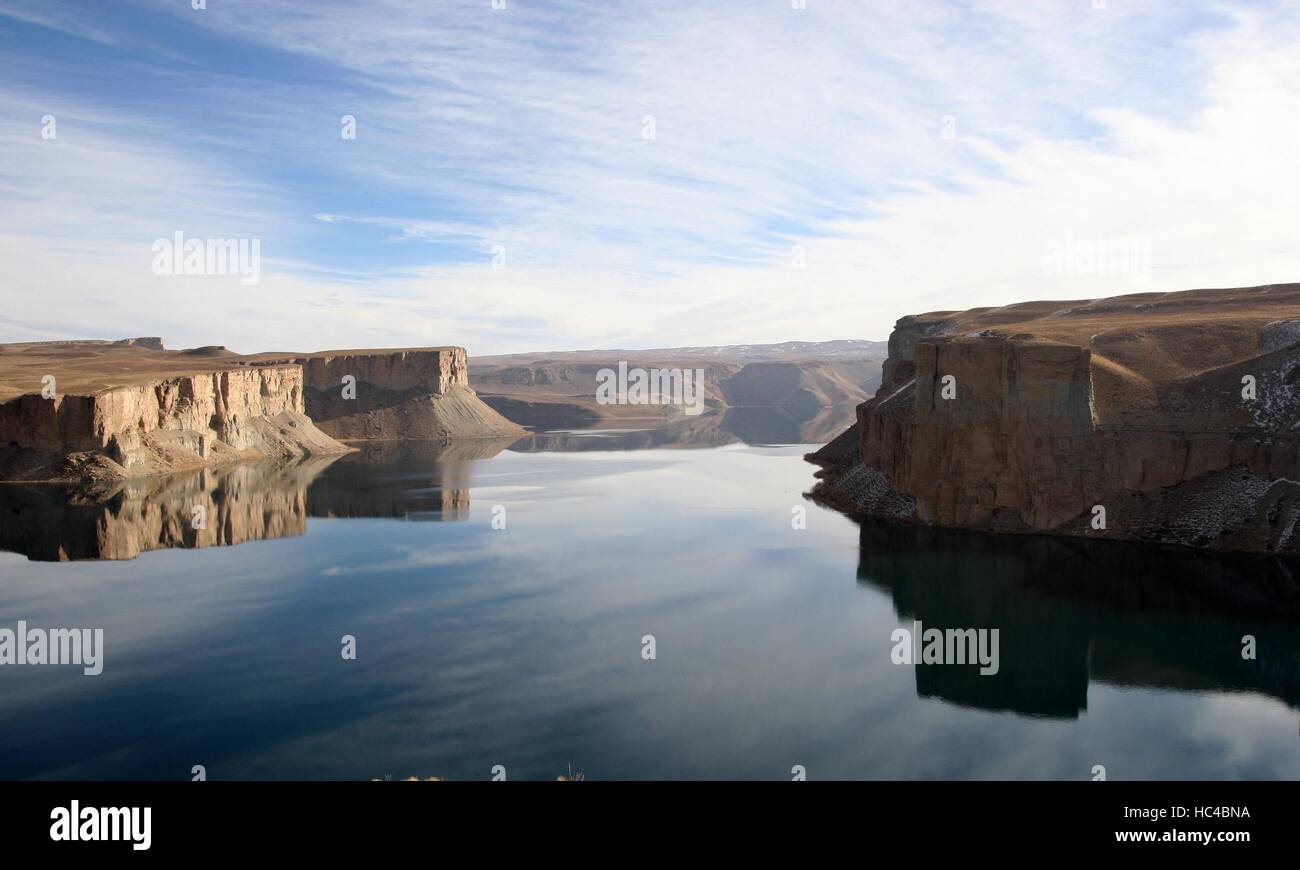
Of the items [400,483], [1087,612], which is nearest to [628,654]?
[1087,612]

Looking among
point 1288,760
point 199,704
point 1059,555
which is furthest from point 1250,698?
point 199,704

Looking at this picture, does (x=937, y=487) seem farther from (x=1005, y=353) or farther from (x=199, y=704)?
(x=199, y=704)

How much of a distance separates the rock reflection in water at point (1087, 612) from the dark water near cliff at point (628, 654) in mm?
132

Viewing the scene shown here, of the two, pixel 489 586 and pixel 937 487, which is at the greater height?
pixel 937 487

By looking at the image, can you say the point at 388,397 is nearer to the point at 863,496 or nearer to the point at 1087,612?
the point at 863,496

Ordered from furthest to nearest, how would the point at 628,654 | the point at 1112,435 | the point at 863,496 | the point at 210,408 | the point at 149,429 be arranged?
the point at 210,408 < the point at 149,429 < the point at 863,496 < the point at 1112,435 < the point at 628,654

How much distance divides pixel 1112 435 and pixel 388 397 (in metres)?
94.8

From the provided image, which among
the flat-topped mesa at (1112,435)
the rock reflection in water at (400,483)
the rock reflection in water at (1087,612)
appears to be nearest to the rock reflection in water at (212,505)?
the rock reflection in water at (400,483)

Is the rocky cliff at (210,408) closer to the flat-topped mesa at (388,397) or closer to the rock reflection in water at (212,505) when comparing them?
the flat-topped mesa at (388,397)

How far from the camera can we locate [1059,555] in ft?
129

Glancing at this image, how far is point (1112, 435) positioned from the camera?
43.4 meters

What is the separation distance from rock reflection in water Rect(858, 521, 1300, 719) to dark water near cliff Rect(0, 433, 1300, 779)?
0.43 ft

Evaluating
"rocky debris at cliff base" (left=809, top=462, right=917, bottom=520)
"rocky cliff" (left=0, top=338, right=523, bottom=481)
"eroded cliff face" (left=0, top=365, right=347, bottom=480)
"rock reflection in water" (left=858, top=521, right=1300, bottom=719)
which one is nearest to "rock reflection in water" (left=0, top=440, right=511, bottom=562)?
"eroded cliff face" (left=0, top=365, right=347, bottom=480)

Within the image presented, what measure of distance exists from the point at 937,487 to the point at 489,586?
986 inches
